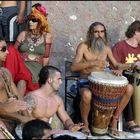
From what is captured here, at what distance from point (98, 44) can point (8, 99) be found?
178cm

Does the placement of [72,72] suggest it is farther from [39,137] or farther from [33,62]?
[39,137]

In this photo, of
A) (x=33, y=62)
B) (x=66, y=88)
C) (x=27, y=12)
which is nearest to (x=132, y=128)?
(x=66, y=88)

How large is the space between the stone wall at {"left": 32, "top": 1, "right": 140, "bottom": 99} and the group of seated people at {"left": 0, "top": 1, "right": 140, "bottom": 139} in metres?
0.95

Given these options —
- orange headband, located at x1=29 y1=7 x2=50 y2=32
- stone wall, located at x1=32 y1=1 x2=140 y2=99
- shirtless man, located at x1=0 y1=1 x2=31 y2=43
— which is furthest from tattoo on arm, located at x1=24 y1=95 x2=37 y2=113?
stone wall, located at x1=32 y1=1 x2=140 y2=99

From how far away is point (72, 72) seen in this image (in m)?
7.55

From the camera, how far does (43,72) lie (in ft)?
20.4

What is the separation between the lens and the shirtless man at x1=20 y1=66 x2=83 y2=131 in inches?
237

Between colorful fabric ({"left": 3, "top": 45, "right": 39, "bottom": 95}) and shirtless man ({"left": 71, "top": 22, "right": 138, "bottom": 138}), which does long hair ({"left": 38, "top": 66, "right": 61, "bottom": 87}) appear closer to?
colorful fabric ({"left": 3, "top": 45, "right": 39, "bottom": 95})

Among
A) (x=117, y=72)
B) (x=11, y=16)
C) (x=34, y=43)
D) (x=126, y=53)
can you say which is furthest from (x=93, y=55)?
(x=11, y=16)

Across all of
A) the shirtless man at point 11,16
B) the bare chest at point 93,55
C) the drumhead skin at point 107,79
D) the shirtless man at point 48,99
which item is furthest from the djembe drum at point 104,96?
the shirtless man at point 11,16

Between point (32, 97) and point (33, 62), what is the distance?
1403 mm

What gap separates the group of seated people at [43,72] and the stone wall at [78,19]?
0.95 m

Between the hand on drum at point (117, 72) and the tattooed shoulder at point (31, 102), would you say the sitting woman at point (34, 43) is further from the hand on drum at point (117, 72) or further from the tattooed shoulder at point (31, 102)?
the tattooed shoulder at point (31, 102)

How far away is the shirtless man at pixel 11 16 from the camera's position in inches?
302
